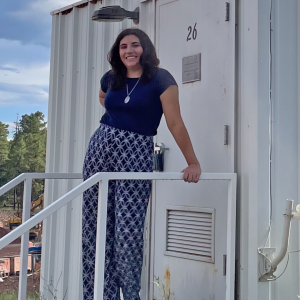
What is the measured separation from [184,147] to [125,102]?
1.16 ft

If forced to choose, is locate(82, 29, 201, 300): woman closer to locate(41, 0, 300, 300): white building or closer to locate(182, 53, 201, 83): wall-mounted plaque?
locate(41, 0, 300, 300): white building

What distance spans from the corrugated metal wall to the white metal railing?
3.56ft

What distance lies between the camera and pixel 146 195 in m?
2.15

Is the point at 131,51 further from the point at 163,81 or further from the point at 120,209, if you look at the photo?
the point at 120,209

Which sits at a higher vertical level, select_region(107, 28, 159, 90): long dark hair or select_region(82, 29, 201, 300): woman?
select_region(107, 28, 159, 90): long dark hair

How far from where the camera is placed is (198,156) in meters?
2.66

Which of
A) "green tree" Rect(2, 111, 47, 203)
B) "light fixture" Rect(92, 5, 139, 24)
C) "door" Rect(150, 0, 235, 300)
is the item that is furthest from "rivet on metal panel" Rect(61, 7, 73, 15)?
"green tree" Rect(2, 111, 47, 203)

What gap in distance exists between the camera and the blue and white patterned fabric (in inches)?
81.3

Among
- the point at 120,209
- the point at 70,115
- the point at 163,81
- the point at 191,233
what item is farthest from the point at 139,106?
the point at 70,115

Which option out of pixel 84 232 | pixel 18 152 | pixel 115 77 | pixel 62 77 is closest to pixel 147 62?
pixel 115 77

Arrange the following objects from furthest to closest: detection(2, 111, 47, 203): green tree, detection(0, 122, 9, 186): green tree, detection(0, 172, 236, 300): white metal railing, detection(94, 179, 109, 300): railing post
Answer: detection(2, 111, 47, 203): green tree, detection(0, 122, 9, 186): green tree, detection(94, 179, 109, 300): railing post, detection(0, 172, 236, 300): white metal railing

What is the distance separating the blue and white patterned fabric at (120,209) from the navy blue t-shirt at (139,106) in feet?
0.13

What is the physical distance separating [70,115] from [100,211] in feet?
6.95

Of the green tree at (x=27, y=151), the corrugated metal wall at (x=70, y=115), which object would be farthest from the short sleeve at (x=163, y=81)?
the green tree at (x=27, y=151)
